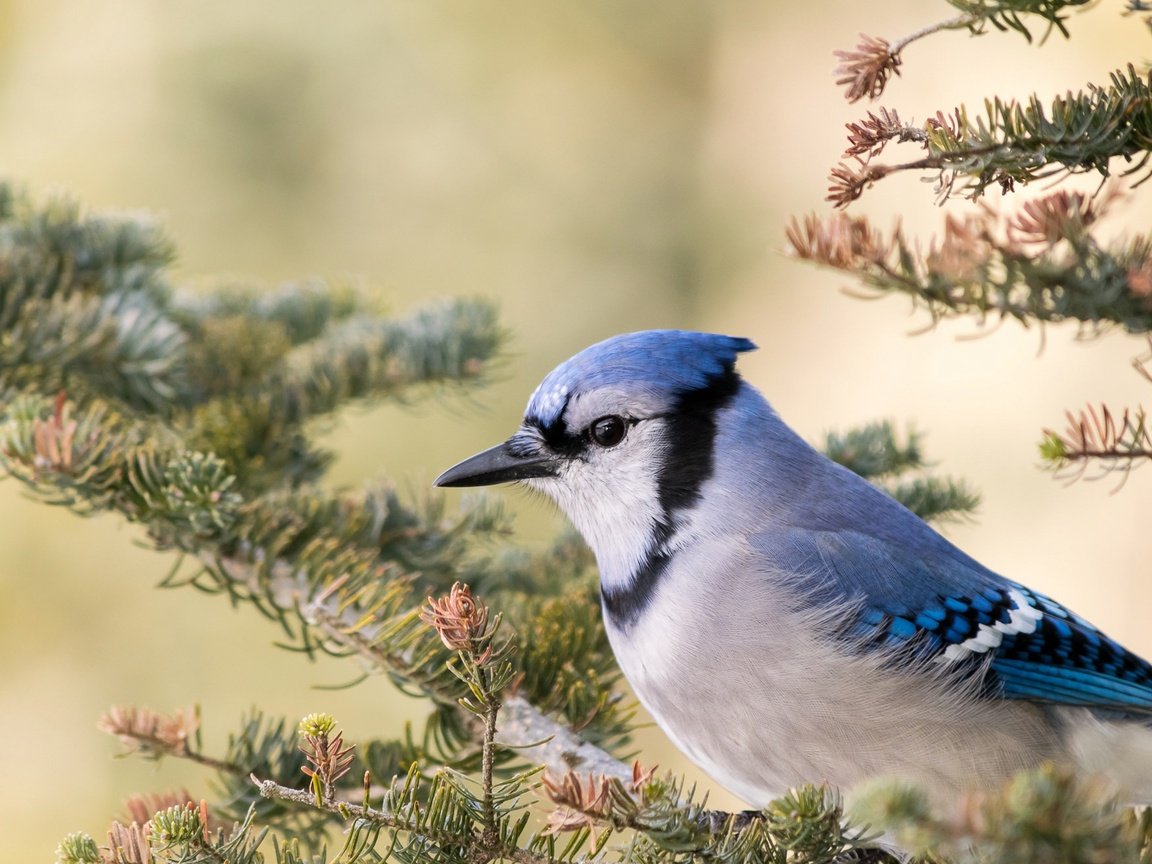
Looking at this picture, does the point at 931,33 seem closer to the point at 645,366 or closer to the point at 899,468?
the point at 645,366

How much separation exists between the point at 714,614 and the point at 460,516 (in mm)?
567

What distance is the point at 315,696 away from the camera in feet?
12.0

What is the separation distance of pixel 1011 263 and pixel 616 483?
2.30ft

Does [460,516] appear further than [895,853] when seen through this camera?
Yes

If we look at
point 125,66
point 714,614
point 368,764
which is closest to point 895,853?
point 714,614

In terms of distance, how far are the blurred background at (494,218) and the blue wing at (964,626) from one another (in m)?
1.82

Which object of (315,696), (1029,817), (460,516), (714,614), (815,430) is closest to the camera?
(1029,817)

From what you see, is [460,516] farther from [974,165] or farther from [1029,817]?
[1029,817]

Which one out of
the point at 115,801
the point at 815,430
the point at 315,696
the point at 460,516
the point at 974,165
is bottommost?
the point at 115,801

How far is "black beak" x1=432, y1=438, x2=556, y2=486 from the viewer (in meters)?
1.76

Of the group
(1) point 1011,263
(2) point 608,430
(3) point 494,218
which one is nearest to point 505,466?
(2) point 608,430

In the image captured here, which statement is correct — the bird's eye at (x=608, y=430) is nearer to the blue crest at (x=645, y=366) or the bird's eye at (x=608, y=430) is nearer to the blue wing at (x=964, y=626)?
the blue crest at (x=645, y=366)

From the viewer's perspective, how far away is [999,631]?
164 centimetres

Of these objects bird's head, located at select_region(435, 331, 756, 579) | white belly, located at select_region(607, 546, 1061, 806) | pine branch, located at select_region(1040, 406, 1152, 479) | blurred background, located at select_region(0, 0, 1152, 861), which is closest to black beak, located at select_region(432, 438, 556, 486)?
bird's head, located at select_region(435, 331, 756, 579)
